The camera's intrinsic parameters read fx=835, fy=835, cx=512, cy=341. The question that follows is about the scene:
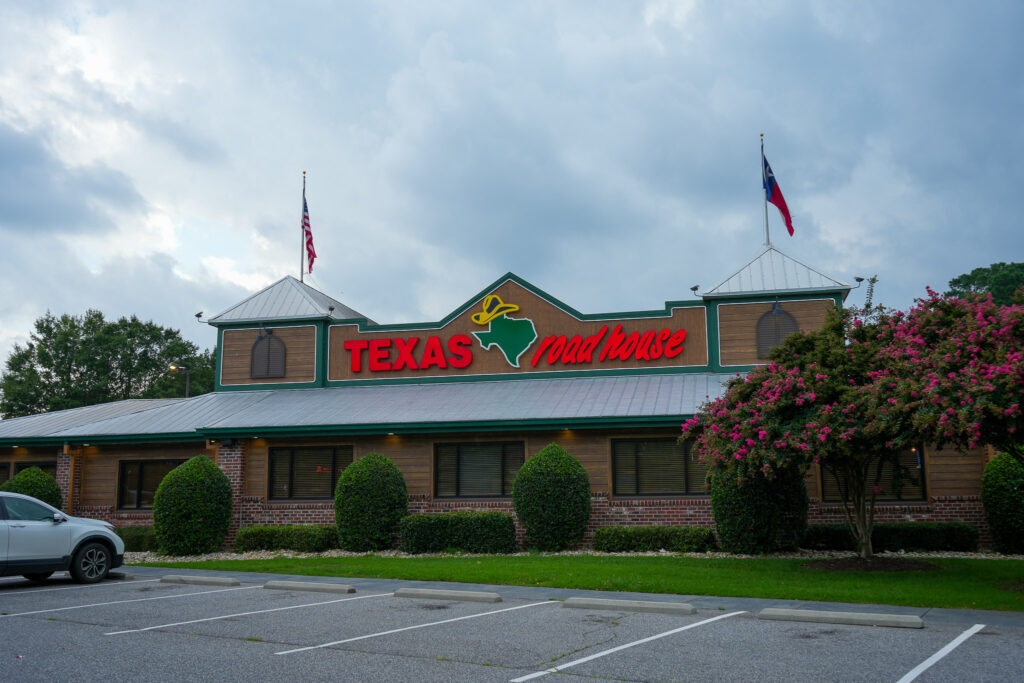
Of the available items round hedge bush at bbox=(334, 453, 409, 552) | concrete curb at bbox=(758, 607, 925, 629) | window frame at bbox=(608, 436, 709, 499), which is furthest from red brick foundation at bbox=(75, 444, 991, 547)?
concrete curb at bbox=(758, 607, 925, 629)

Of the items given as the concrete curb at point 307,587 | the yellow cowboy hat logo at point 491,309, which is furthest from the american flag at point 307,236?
the concrete curb at point 307,587

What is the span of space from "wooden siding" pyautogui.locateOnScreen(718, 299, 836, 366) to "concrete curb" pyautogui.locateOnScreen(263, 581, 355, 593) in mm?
13193

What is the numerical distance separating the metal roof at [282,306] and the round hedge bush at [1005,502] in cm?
1776

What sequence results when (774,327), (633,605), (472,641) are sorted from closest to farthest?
(472,641)
(633,605)
(774,327)

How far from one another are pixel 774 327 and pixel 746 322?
75 cm

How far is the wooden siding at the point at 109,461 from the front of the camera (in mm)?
23594

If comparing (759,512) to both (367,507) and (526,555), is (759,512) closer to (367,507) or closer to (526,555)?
(526,555)

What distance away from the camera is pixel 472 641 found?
8945 millimetres

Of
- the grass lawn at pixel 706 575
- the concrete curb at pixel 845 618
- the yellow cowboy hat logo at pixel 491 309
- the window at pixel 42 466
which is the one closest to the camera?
the concrete curb at pixel 845 618

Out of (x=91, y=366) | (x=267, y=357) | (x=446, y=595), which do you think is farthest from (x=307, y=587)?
(x=91, y=366)

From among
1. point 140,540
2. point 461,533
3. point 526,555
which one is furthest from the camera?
point 140,540

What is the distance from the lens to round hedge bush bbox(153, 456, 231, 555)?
66.0 feet

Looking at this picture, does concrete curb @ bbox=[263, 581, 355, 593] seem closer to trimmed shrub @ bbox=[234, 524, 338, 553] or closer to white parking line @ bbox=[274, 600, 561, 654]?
white parking line @ bbox=[274, 600, 561, 654]

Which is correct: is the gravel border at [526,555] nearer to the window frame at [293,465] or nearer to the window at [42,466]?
the window frame at [293,465]
